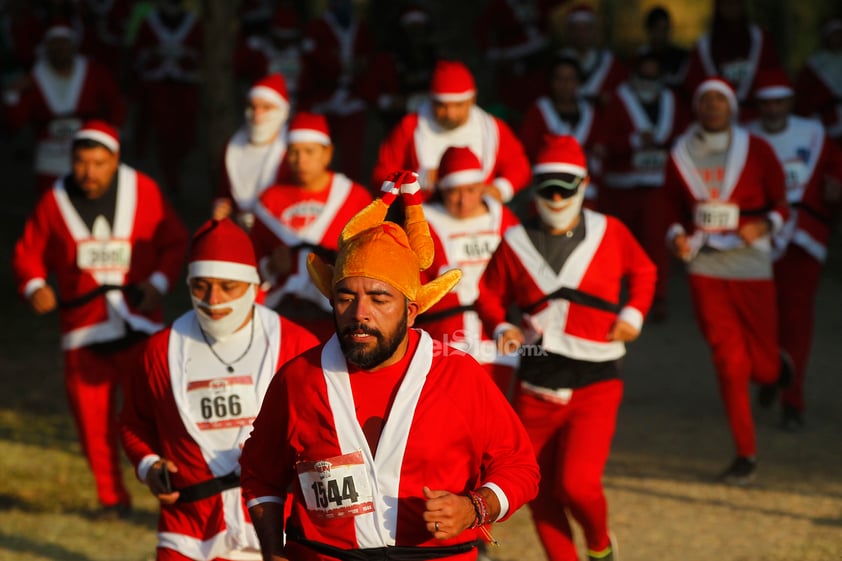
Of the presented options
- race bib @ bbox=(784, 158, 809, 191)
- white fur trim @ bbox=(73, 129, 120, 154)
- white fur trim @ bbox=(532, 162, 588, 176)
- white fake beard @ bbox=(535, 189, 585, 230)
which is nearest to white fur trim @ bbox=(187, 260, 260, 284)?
white fake beard @ bbox=(535, 189, 585, 230)

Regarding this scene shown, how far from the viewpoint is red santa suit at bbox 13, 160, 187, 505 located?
892 cm

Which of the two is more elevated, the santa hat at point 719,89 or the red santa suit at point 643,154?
the santa hat at point 719,89

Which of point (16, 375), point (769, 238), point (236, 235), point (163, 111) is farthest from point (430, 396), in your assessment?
point (163, 111)

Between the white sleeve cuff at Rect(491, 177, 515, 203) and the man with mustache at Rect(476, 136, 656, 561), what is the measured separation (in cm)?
222

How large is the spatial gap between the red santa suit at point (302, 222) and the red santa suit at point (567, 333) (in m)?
1.66

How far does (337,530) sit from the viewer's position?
4988 mm

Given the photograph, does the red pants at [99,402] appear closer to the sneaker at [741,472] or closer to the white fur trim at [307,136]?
the white fur trim at [307,136]

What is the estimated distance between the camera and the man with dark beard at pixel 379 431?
484cm

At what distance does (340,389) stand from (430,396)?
29cm

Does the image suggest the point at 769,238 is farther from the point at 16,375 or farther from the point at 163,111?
the point at 163,111

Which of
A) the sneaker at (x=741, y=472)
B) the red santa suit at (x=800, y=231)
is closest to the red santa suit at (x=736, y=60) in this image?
the red santa suit at (x=800, y=231)

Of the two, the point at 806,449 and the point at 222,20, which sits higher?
the point at 222,20

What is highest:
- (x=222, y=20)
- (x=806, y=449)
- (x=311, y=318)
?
(x=222, y=20)

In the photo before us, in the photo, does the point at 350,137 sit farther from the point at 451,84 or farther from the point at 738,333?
the point at 738,333
